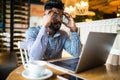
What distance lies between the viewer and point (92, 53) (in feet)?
3.34

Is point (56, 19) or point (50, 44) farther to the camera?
point (50, 44)

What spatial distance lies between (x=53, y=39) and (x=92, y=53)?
29.8 inches

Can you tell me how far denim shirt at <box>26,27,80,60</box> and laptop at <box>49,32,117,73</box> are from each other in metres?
0.33

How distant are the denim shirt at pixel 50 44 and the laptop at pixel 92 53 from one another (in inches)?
12.9

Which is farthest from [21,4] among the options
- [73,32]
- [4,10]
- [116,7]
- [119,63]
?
[119,63]

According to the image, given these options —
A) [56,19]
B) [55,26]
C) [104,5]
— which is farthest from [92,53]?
[104,5]

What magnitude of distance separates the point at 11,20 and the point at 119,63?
354 centimetres

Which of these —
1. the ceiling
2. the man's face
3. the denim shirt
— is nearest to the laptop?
the denim shirt

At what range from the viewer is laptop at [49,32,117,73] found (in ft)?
3.08

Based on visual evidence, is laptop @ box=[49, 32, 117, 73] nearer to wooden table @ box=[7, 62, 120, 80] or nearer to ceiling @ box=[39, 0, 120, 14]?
wooden table @ box=[7, 62, 120, 80]

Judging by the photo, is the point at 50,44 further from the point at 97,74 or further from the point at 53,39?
the point at 97,74

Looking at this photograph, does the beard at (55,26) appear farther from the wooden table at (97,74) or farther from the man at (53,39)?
the wooden table at (97,74)

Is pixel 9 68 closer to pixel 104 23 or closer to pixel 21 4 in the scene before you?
pixel 104 23

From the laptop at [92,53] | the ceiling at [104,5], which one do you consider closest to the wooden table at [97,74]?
the laptop at [92,53]
